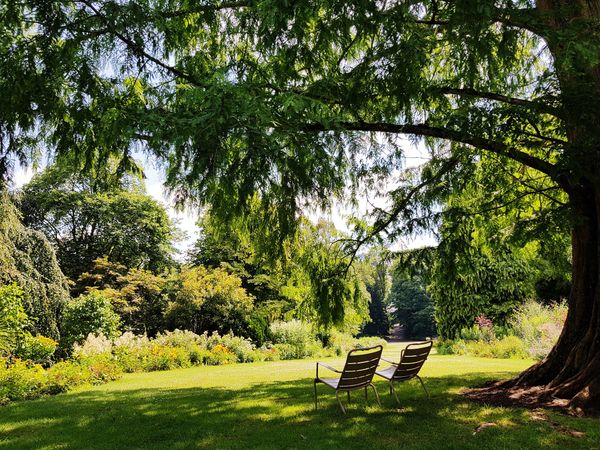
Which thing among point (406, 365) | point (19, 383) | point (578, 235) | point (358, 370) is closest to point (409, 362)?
point (406, 365)

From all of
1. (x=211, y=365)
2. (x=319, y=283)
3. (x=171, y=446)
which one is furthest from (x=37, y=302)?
(x=171, y=446)

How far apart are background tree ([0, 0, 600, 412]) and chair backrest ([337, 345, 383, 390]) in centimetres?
185

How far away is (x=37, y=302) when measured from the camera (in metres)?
14.1

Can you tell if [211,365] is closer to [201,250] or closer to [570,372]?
[570,372]

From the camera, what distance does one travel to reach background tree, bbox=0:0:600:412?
3406 millimetres

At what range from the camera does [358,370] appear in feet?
17.7

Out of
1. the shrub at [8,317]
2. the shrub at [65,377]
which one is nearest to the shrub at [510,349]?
the shrub at [65,377]

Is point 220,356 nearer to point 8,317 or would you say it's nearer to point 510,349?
point 8,317

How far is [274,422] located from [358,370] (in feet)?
3.85

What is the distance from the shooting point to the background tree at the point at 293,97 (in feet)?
11.2

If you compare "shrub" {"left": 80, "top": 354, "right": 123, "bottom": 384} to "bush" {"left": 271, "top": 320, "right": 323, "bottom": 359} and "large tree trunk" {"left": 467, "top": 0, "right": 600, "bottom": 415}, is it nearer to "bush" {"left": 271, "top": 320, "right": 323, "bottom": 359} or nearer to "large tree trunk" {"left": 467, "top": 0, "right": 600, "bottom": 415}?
"bush" {"left": 271, "top": 320, "right": 323, "bottom": 359}

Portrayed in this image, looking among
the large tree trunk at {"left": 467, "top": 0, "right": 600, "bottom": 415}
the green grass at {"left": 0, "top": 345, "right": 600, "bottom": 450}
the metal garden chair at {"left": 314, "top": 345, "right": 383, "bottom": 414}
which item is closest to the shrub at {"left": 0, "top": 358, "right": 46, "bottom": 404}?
the green grass at {"left": 0, "top": 345, "right": 600, "bottom": 450}

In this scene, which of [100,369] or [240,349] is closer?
[100,369]

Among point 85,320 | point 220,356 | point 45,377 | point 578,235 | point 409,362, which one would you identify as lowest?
point 220,356
